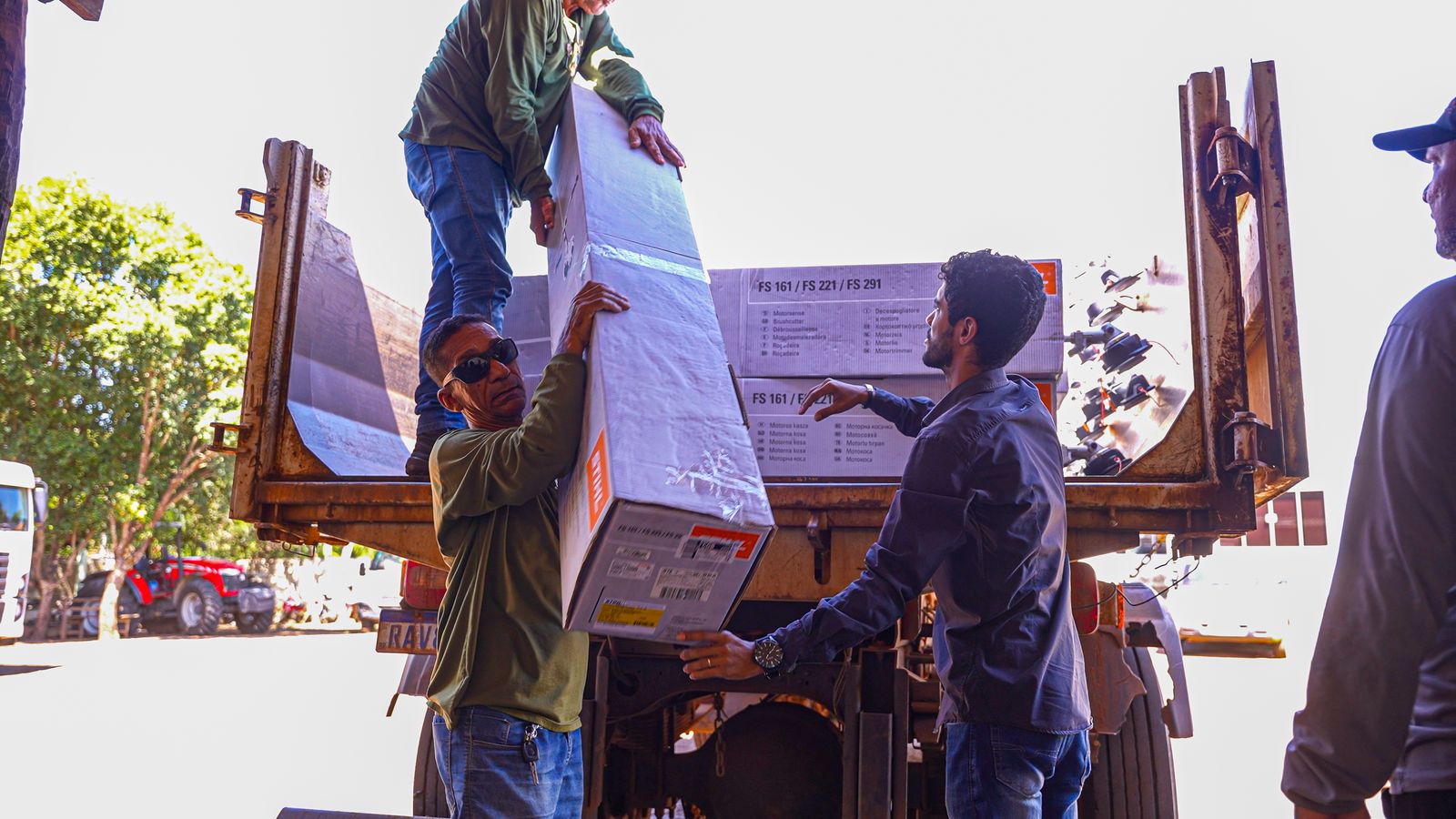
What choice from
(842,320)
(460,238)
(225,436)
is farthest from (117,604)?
(842,320)

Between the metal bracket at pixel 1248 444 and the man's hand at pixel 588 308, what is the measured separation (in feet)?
4.94

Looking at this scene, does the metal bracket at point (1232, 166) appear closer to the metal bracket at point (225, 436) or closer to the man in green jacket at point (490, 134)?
the man in green jacket at point (490, 134)

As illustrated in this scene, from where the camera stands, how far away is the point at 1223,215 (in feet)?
8.70

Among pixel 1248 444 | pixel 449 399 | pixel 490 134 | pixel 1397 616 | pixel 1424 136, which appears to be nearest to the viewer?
pixel 1397 616

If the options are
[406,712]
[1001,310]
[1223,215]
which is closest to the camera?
[1001,310]

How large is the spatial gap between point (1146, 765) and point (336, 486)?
2.63m

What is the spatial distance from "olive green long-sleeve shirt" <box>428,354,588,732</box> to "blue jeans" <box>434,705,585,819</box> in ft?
0.09

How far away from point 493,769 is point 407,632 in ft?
5.35

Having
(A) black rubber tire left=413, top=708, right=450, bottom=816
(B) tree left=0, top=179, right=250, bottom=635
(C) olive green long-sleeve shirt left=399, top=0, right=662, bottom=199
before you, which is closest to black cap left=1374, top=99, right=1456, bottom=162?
(C) olive green long-sleeve shirt left=399, top=0, right=662, bottom=199

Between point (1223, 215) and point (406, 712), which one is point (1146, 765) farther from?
point (406, 712)

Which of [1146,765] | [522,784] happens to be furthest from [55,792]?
[1146,765]

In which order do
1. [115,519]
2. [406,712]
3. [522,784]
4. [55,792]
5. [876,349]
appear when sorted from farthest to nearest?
1. [115,519]
2. [406,712]
3. [55,792]
4. [876,349]
5. [522,784]

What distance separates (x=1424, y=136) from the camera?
1275mm

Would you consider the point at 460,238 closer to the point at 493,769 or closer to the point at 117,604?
the point at 493,769
